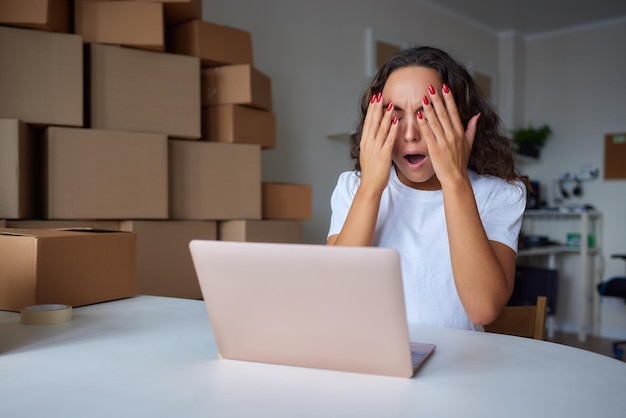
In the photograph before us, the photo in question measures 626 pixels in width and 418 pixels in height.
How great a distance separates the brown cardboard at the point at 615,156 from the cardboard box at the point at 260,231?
9.97 feet

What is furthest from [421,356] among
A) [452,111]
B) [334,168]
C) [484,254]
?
[334,168]

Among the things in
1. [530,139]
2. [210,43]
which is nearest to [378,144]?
[210,43]

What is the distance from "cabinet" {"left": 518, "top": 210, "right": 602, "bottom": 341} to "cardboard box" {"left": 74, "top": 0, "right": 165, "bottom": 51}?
3192 mm

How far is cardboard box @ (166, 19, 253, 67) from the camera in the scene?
2262mm

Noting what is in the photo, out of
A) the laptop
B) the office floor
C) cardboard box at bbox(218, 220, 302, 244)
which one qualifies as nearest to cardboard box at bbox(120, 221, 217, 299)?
cardboard box at bbox(218, 220, 302, 244)

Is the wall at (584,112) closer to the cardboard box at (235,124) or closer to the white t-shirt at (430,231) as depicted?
the cardboard box at (235,124)

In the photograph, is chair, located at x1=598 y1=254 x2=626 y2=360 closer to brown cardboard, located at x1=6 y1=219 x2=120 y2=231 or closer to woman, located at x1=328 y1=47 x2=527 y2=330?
woman, located at x1=328 y1=47 x2=527 y2=330

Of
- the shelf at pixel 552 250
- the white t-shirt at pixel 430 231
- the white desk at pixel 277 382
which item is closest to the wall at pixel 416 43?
the shelf at pixel 552 250

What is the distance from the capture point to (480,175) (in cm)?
127

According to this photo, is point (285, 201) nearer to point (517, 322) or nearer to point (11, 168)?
point (11, 168)

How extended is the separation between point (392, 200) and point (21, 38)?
135 cm

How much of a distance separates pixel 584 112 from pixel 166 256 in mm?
3852

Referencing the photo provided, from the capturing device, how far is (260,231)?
2408 mm

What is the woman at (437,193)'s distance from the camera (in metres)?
1.00
